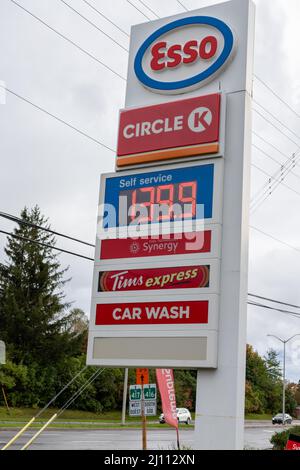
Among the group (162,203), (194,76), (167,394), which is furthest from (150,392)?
(194,76)

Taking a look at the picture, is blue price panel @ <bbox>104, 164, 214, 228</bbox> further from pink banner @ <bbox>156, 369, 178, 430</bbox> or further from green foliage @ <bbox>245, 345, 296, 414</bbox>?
green foliage @ <bbox>245, 345, 296, 414</bbox>

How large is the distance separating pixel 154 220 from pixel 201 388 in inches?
108

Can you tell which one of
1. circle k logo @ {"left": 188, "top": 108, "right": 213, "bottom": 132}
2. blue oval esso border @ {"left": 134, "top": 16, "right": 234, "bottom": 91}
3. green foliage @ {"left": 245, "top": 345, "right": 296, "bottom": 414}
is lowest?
green foliage @ {"left": 245, "top": 345, "right": 296, "bottom": 414}

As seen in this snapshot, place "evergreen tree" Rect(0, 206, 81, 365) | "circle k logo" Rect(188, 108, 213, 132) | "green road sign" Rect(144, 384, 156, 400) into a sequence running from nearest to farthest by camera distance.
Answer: "circle k logo" Rect(188, 108, 213, 132), "green road sign" Rect(144, 384, 156, 400), "evergreen tree" Rect(0, 206, 81, 365)

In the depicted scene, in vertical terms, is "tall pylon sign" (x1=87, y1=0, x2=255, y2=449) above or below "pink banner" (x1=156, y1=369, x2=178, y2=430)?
above

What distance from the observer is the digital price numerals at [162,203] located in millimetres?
10508

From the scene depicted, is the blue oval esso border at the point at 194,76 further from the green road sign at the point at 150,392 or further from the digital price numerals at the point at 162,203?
the green road sign at the point at 150,392

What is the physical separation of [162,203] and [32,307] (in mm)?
38822

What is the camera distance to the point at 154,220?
1067 cm

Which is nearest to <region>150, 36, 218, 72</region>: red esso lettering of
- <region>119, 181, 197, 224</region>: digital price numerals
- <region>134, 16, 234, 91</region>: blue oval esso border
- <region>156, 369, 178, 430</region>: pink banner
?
→ <region>134, 16, 234, 91</region>: blue oval esso border

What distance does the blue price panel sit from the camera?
34.4ft

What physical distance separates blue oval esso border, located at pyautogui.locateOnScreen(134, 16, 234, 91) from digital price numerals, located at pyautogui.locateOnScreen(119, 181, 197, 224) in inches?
78.8

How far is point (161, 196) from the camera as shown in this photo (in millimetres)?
10773

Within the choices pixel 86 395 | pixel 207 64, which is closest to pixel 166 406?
pixel 207 64
